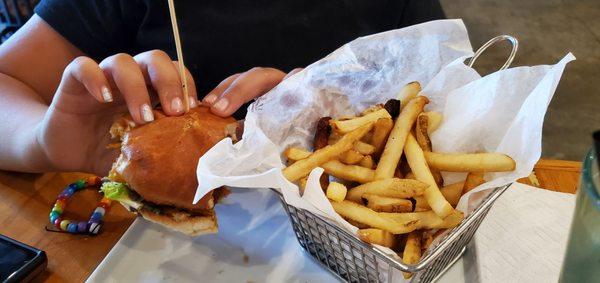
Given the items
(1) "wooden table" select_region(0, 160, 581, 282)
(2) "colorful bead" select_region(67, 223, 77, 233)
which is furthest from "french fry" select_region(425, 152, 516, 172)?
(2) "colorful bead" select_region(67, 223, 77, 233)

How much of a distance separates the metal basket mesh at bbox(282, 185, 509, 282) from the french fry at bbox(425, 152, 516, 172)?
0.04 m

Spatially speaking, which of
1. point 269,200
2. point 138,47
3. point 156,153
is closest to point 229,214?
point 269,200

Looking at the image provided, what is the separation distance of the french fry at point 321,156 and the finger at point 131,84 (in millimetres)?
282

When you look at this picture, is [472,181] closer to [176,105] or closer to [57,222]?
[176,105]

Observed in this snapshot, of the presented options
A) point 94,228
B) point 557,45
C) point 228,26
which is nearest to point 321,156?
point 94,228

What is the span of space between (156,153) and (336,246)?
0.35 m

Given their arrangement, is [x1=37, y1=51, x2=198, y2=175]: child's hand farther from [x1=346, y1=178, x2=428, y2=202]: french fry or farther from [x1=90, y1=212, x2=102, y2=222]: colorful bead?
[x1=346, y1=178, x2=428, y2=202]: french fry

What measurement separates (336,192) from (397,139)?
0.16 meters

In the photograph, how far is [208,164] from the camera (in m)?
0.77

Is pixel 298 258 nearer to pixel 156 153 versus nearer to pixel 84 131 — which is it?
pixel 156 153

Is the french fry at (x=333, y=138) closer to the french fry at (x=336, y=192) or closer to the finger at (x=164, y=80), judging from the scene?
the french fry at (x=336, y=192)

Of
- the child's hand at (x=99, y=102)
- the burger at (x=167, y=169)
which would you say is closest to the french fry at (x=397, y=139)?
the burger at (x=167, y=169)

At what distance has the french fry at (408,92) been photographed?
0.93 meters

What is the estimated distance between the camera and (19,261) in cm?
89
